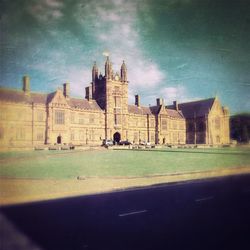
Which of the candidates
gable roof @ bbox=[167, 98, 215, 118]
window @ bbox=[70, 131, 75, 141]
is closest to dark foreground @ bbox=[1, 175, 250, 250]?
window @ bbox=[70, 131, 75, 141]

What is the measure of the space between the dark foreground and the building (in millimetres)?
1716

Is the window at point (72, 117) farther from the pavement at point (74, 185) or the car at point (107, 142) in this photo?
the pavement at point (74, 185)

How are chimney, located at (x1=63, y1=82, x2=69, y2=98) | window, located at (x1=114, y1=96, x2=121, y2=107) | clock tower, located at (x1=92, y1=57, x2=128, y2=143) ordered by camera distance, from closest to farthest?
chimney, located at (x1=63, y1=82, x2=69, y2=98) < clock tower, located at (x1=92, y1=57, x2=128, y2=143) < window, located at (x1=114, y1=96, x2=121, y2=107)

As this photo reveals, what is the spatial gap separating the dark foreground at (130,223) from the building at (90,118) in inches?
67.6

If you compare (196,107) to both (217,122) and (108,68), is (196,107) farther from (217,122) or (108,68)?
(108,68)

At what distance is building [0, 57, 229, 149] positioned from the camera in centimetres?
648

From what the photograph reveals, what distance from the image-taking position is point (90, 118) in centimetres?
893

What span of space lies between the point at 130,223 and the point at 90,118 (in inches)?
164

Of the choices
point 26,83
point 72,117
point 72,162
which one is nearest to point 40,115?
point 26,83

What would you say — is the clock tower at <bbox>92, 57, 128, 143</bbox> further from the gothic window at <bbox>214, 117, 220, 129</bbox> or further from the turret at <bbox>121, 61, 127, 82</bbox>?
the gothic window at <bbox>214, 117, 220, 129</bbox>

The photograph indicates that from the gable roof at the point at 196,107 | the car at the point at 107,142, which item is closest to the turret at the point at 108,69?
the car at the point at 107,142

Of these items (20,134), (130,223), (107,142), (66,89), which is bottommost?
(130,223)

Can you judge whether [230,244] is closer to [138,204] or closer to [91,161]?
[138,204]

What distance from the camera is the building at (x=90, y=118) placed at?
6.48 metres
